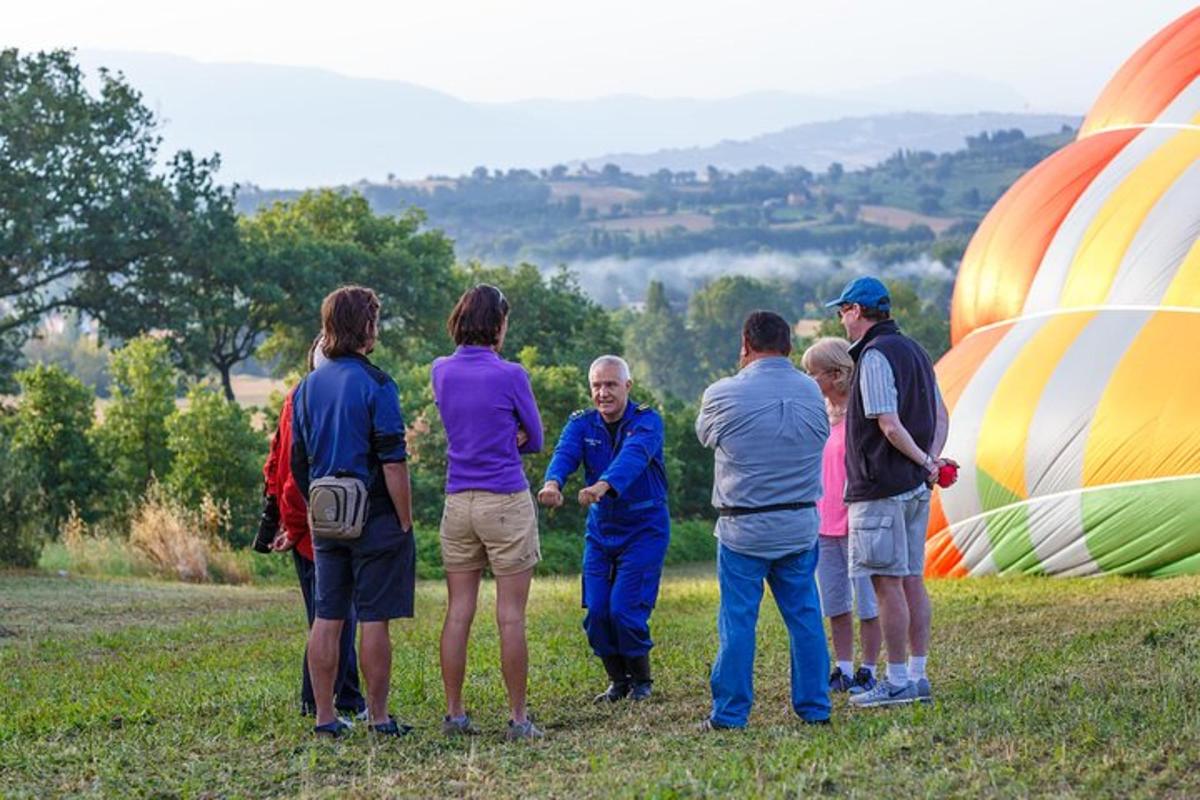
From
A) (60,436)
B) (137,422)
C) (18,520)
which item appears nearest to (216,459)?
(137,422)

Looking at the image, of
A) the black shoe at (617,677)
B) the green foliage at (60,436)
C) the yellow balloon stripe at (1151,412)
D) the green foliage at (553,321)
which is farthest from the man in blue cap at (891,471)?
the green foliage at (553,321)

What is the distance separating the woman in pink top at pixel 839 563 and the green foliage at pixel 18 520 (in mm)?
12570

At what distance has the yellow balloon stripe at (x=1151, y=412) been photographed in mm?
15961

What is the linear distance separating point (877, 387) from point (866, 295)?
53cm

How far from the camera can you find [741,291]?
422ft

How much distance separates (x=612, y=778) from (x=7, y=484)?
47.6 feet

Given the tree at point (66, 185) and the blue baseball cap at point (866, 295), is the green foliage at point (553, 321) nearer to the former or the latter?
the tree at point (66, 185)

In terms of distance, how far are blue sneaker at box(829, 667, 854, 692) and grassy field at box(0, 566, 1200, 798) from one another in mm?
298

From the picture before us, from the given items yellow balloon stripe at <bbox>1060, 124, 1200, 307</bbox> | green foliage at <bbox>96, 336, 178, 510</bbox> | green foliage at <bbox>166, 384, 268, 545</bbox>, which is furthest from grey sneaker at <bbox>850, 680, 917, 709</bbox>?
green foliage at <bbox>96, 336, 178, 510</bbox>

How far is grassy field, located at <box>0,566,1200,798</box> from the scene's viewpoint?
23.2 ft

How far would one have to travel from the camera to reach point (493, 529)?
824cm

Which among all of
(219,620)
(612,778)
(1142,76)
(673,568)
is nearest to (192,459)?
(673,568)

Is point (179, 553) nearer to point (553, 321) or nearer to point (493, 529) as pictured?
point (493, 529)

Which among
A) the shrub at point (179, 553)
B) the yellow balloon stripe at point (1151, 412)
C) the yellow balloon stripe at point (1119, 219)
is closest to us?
the yellow balloon stripe at point (1151, 412)
